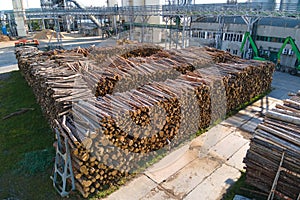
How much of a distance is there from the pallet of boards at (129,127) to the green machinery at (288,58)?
1202 cm

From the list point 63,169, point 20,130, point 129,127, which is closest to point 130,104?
point 129,127

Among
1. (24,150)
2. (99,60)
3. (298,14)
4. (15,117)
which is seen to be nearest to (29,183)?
(24,150)

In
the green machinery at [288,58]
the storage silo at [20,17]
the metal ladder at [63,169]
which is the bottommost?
the metal ladder at [63,169]

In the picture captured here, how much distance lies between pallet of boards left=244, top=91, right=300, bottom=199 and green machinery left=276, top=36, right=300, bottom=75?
Result: 13.3 meters

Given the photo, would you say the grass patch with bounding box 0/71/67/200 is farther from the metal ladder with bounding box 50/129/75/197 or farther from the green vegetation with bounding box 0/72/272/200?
the metal ladder with bounding box 50/129/75/197

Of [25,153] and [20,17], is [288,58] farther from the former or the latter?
[20,17]

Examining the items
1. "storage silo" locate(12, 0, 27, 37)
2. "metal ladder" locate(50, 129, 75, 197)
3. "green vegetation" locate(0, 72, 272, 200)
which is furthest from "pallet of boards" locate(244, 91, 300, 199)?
"storage silo" locate(12, 0, 27, 37)

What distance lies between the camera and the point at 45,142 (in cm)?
890

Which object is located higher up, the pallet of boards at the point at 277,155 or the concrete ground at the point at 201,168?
the pallet of boards at the point at 277,155

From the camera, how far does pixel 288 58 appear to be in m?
18.5

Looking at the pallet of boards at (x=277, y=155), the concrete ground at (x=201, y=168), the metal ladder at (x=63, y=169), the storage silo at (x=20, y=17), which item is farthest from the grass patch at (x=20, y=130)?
the storage silo at (x=20, y=17)

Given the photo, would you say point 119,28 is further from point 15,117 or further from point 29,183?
point 29,183

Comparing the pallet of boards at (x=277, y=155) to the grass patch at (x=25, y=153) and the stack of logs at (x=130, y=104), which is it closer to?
the stack of logs at (x=130, y=104)

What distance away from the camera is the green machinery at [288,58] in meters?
17.2
